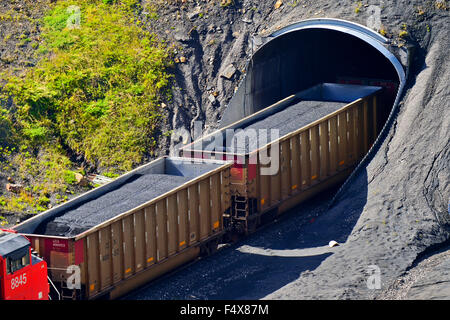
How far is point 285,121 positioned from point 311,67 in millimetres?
6334

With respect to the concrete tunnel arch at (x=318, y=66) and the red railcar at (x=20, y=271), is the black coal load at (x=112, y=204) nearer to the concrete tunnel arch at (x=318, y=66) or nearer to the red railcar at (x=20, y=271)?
the red railcar at (x=20, y=271)

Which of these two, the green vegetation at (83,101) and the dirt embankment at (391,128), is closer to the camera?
the dirt embankment at (391,128)

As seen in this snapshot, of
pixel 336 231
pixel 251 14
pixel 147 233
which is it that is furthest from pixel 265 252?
pixel 251 14

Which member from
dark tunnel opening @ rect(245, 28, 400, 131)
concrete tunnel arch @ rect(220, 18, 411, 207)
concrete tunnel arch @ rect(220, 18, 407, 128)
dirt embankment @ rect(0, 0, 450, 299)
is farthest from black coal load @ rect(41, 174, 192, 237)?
dark tunnel opening @ rect(245, 28, 400, 131)

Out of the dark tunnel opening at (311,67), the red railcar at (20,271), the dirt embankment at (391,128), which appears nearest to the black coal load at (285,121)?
the dark tunnel opening at (311,67)

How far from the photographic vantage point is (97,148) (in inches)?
1257

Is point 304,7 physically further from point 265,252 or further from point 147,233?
point 147,233

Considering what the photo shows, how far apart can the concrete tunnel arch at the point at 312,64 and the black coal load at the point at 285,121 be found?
1.91 metres

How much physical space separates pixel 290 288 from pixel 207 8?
57.0ft

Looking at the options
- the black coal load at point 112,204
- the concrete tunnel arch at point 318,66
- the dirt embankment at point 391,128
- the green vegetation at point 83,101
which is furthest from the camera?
the green vegetation at point 83,101

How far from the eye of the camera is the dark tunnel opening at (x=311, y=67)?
32.1 m

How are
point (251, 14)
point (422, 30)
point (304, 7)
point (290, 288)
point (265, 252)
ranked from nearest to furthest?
1. point (290, 288)
2. point (265, 252)
3. point (422, 30)
4. point (304, 7)
5. point (251, 14)

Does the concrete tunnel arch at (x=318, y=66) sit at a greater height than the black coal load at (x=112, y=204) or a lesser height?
greater

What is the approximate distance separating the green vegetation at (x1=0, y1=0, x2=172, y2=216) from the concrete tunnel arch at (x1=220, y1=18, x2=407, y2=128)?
4.03 metres
